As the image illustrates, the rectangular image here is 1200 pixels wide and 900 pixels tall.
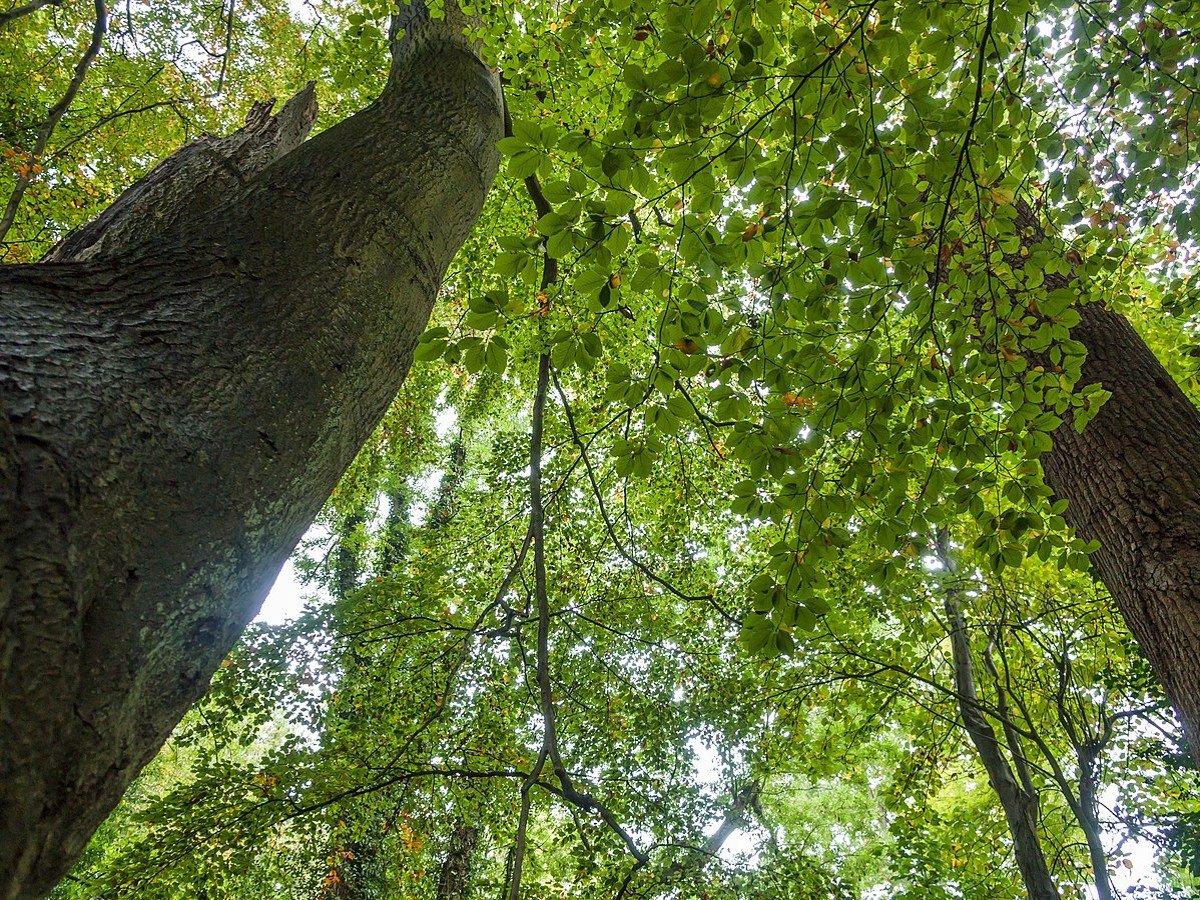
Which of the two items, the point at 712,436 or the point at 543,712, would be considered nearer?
the point at 543,712

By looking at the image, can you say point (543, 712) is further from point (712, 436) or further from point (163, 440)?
point (712, 436)

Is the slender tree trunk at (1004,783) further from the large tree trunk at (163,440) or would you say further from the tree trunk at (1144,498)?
the large tree trunk at (163,440)

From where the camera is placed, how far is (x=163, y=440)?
0.94 meters

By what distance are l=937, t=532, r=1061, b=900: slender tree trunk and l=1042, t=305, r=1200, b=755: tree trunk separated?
2690mm

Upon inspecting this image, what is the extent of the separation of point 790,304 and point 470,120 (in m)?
1.53

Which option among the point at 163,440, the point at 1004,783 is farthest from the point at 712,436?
the point at 1004,783

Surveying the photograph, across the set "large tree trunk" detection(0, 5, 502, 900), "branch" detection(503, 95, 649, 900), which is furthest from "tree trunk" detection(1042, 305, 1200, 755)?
"large tree trunk" detection(0, 5, 502, 900)

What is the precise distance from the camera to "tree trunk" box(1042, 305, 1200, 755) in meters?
2.08

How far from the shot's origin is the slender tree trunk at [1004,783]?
4812 mm

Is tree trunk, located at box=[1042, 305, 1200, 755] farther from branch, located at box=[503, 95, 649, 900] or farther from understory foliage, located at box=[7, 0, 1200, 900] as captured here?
branch, located at box=[503, 95, 649, 900]

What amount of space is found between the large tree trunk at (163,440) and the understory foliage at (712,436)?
0.33 meters

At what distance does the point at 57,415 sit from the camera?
0.83 meters

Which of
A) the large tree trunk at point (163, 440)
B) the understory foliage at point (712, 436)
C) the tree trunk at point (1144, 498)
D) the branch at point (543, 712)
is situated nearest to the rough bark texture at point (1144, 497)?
the tree trunk at point (1144, 498)

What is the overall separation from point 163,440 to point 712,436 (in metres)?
3.84
